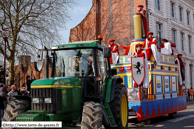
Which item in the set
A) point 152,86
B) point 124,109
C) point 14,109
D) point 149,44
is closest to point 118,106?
point 124,109

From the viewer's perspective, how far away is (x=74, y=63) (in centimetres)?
623

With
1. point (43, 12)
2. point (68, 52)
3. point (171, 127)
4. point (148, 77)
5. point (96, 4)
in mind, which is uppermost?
point (96, 4)

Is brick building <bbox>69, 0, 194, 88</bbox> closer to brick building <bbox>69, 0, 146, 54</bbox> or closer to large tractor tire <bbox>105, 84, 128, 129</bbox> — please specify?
brick building <bbox>69, 0, 146, 54</bbox>

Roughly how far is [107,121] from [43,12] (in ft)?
44.3

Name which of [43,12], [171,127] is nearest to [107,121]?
[171,127]

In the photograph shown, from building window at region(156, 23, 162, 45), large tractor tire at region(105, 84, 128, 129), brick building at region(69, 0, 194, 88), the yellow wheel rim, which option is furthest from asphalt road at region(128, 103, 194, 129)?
building window at region(156, 23, 162, 45)

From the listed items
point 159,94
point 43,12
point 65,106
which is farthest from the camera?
point 43,12

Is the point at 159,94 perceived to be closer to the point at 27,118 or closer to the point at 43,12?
the point at 27,118

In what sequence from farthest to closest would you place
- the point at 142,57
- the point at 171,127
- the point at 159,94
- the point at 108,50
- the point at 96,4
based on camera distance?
the point at 96,4
the point at 159,94
the point at 142,57
the point at 171,127
the point at 108,50

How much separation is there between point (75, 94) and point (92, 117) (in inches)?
35.9

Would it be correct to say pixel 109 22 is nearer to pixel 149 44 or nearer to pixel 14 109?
pixel 149 44

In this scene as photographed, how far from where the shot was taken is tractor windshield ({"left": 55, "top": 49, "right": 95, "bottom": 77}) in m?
6.23

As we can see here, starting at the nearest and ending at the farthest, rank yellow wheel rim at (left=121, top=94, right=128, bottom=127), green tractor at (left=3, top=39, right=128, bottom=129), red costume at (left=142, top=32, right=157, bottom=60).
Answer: green tractor at (left=3, top=39, right=128, bottom=129)
yellow wheel rim at (left=121, top=94, right=128, bottom=127)
red costume at (left=142, top=32, right=157, bottom=60)

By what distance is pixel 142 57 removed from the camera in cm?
978
